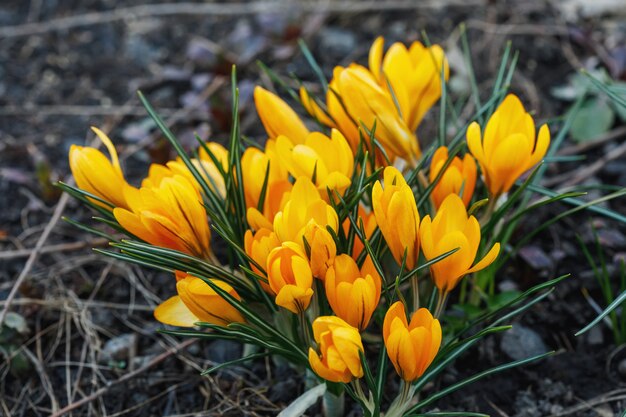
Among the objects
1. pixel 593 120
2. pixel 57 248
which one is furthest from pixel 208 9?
pixel 593 120

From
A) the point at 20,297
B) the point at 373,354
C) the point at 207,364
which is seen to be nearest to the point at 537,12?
the point at 373,354

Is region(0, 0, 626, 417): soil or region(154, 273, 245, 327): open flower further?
region(0, 0, 626, 417): soil

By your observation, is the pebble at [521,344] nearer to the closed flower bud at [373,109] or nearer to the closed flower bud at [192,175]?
the closed flower bud at [373,109]

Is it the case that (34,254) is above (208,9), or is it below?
below

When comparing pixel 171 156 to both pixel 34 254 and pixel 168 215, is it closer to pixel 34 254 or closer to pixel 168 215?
pixel 34 254

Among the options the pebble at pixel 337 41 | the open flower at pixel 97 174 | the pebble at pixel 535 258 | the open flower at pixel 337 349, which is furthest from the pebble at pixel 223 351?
the pebble at pixel 337 41

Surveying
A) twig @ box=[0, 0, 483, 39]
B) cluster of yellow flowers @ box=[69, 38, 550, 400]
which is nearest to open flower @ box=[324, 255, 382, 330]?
cluster of yellow flowers @ box=[69, 38, 550, 400]

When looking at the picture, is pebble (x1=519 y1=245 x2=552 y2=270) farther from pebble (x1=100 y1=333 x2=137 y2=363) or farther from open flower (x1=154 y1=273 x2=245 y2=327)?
pebble (x1=100 y1=333 x2=137 y2=363)
